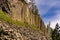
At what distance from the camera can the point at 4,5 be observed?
44.4m

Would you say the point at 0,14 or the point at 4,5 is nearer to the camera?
the point at 0,14

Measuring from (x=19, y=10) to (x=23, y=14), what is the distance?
3121mm

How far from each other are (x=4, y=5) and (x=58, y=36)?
65123 millimetres

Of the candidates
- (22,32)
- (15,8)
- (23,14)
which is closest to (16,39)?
(22,32)

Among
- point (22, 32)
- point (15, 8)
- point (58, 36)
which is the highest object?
point (15, 8)

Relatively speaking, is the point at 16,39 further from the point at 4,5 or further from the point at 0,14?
the point at 4,5

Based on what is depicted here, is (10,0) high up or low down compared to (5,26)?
up

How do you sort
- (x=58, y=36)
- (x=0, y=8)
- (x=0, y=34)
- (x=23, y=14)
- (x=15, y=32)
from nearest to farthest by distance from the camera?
(x=0, y=34)
(x=15, y=32)
(x=0, y=8)
(x=23, y=14)
(x=58, y=36)

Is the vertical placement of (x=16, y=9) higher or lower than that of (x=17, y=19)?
higher

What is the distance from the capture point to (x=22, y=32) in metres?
40.6

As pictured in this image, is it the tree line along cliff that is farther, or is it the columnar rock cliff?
the tree line along cliff

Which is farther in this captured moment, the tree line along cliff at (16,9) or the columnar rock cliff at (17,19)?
the tree line along cliff at (16,9)

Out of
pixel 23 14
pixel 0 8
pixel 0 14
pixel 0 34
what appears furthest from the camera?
pixel 23 14

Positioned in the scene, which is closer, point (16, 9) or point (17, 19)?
point (16, 9)
